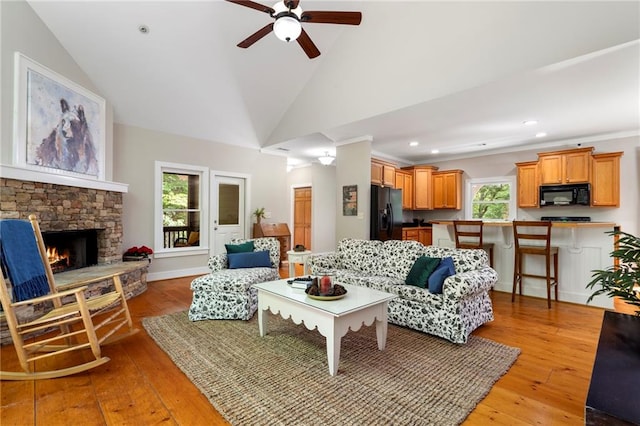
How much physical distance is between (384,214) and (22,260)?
4655mm

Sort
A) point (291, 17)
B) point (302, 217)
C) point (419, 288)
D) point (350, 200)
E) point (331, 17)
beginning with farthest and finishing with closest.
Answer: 1. point (302, 217)
2. point (350, 200)
3. point (419, 288)
4. point (331, 17)
5. point (291, 17)

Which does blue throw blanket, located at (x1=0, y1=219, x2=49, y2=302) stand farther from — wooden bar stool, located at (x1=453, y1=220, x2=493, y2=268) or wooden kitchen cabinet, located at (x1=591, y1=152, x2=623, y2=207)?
wooden kitchen cabinet, located at (x1=591, y1=152, x2=623, y2=207)

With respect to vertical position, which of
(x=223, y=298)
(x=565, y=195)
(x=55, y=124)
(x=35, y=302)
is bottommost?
(x=223, y=298)

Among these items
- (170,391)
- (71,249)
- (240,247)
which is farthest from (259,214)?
(170,391)

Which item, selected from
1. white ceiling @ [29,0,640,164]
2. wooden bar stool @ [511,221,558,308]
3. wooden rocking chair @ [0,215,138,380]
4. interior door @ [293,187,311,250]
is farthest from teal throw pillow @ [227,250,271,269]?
interior door @ [293,187,311,250]

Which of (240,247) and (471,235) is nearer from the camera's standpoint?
(240,247)

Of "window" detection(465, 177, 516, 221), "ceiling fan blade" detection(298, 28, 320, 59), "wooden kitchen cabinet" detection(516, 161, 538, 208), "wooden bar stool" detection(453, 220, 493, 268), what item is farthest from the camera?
"window" detection(465, 177, 516, 221)

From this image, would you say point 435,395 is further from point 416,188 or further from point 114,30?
point 416,188

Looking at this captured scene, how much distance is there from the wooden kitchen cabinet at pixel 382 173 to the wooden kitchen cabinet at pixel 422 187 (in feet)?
2.92

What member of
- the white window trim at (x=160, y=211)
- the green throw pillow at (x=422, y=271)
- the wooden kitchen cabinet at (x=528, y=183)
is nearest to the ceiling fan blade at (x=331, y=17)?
the green throw pillow at (x=422, y=271)

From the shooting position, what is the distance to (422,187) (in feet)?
23.4

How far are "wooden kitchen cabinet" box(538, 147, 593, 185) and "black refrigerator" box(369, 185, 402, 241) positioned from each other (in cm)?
274

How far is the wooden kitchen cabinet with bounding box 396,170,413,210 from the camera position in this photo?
265 inches

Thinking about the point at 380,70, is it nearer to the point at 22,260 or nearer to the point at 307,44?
the point at 307,44
